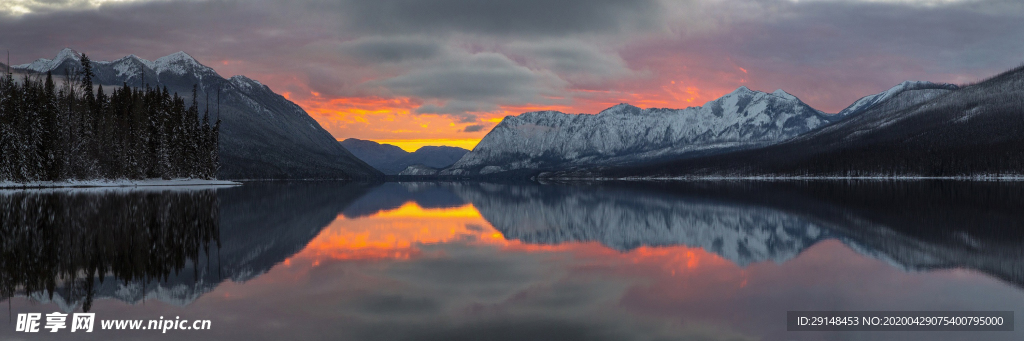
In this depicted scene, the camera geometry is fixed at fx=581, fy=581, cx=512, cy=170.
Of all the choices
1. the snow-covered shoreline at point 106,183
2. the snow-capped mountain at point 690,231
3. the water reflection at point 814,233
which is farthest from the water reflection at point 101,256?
the snow-covered shoreline at point 106,183

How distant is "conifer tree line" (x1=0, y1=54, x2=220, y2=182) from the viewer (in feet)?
304

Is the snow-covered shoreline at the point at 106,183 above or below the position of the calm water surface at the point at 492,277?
above

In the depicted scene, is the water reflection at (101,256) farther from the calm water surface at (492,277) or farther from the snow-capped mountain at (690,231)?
the snow-capped mountain at (690,231)

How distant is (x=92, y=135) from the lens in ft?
338

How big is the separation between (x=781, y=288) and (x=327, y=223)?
3370cm

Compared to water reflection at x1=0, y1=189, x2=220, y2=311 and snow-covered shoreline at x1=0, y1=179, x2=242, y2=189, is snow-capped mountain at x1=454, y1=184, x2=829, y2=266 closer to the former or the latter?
water reflection at x1=0, y1=189, x2=220, y2=311

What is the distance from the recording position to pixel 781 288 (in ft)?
64.2

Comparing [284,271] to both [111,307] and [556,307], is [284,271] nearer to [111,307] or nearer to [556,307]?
[111,307]

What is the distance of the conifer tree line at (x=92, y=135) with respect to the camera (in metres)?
92.8

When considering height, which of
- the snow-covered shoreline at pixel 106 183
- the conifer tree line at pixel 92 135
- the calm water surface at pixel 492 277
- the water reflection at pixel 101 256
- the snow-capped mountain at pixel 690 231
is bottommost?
the snow-capped mountain at pixel 690 231

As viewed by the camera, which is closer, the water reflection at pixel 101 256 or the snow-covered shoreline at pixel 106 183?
the water reflection at pixel 101 256

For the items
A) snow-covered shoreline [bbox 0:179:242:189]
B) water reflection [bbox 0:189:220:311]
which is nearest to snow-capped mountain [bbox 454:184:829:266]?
water reflection [bbox 0:189:220:311]

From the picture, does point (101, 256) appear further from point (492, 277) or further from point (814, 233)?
point (814, 233)

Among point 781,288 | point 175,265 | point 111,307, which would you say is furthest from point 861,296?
point 175,265
